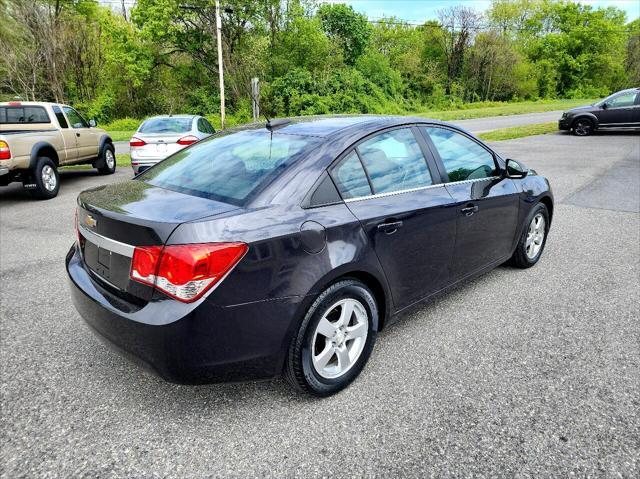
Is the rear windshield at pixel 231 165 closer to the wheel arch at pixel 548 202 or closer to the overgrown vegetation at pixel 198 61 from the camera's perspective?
the wheel arch at pixel 548 202

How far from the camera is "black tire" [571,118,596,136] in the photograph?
1728 centimetres

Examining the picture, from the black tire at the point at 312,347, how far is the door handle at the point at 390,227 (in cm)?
35

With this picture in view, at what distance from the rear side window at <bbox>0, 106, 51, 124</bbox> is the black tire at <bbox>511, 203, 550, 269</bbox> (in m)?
9.15

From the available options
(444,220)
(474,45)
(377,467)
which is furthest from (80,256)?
(474,45)

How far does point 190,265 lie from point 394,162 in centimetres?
155

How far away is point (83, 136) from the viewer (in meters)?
10.3

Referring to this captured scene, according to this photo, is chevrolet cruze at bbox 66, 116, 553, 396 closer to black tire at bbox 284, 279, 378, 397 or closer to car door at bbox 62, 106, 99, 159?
black tire at bbox 284, 279, 378, 397

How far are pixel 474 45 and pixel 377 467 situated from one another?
54.9 m

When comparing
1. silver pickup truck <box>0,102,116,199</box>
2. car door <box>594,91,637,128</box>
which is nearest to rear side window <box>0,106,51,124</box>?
silver pickup truck <box>0,102,116,199</box>

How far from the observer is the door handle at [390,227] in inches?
106

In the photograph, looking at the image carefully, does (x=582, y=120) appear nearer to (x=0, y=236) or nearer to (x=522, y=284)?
(x=522, y=284)

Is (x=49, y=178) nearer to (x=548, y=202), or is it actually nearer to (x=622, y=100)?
(x=548, y=202)

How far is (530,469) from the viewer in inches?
81.2

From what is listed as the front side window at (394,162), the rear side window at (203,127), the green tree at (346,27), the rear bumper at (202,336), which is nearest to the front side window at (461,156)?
the front side window at (394,162)
